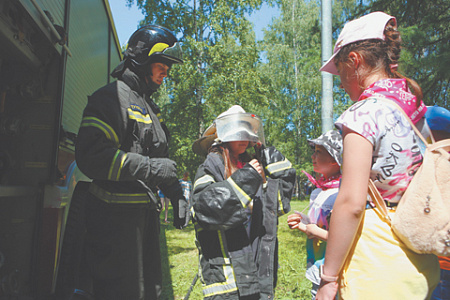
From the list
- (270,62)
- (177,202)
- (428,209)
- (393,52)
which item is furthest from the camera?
(270,62)

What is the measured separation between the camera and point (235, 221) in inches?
75.2

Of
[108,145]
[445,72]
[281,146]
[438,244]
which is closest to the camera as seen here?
[438,244]

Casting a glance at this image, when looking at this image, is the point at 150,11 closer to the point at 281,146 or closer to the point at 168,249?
the point at 168,249

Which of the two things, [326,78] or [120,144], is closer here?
[120,144]

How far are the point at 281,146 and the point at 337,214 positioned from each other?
74.6 ft

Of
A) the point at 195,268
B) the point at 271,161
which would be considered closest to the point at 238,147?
the point at 271,161

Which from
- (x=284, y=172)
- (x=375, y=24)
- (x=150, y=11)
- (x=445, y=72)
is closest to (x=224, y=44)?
(x=150, y=11)

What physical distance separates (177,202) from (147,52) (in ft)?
3.56

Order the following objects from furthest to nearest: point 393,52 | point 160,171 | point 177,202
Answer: point 177,202 < point 160,171 < point 393,52

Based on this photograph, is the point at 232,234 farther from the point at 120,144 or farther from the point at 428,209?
the point at 428,209

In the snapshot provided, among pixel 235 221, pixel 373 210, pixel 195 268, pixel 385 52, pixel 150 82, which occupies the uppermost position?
pixel 150 82

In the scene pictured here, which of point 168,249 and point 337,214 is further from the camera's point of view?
point 168,249

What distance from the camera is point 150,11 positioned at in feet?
43.7

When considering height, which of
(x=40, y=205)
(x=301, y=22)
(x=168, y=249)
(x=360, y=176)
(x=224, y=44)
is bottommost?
(x=168, y=249)
